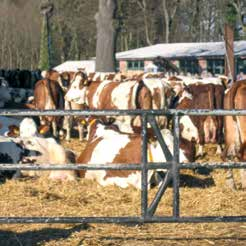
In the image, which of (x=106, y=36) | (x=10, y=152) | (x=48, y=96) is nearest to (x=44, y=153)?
(x=10, y=152)

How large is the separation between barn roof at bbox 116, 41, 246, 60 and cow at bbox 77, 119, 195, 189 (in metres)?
35.3

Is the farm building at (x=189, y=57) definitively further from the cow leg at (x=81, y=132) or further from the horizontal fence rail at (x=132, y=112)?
the horizontal fence rail at (x=132, y=112)

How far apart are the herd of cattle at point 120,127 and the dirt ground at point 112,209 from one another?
15.0 inches

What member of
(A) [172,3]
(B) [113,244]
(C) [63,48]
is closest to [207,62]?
(A) [172,3]

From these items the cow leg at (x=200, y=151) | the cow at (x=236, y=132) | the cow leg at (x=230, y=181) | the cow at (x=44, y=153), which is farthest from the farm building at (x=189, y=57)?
the cow leg at (x=230, y=181)

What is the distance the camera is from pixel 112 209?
7980 mm

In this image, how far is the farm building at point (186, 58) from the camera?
45.6 meters

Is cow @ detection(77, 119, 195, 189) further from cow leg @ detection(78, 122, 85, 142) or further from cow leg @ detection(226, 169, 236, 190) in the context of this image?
cow leg @ detection(78, 122, 85, 142)

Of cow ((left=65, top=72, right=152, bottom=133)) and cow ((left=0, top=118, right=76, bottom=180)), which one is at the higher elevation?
cow ((left=65, top=72, right=152, bottom=133))

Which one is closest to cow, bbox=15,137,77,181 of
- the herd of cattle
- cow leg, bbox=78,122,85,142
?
the herd of cattle

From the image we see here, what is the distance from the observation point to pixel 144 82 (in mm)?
15617

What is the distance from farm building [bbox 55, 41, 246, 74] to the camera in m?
45.6

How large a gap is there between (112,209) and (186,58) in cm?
4170

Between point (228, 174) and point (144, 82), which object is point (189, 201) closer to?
point (228, 174)
